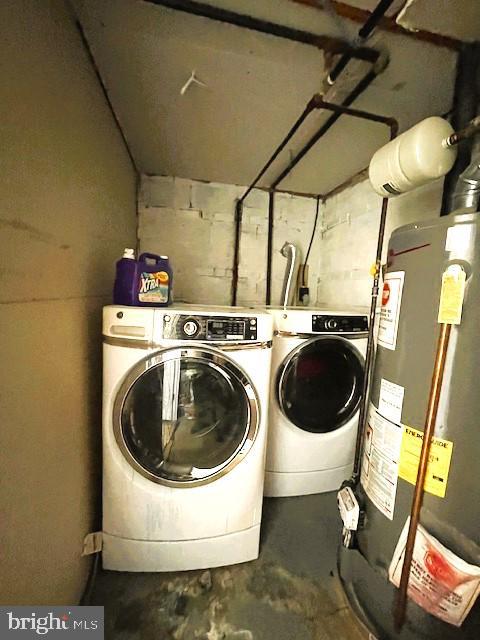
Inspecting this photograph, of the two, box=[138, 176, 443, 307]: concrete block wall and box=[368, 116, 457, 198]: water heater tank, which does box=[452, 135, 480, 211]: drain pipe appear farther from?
box=[138, 176, 443, 307]: concrete block wall

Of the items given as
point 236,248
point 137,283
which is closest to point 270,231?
point 236,248

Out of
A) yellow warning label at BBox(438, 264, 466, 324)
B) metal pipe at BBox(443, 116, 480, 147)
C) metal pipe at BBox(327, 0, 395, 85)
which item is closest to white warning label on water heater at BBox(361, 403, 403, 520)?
yellow warning label at BBox(438, 264, 466, 324)

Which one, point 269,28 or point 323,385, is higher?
point 269,28

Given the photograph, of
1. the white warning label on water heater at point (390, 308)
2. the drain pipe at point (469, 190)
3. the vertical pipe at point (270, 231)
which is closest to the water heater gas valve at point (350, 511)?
the white warning label on water heater at point (390, 308)

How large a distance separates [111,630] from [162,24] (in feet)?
6.40

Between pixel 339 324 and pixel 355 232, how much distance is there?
0.86 metres

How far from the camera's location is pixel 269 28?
887 millimetres

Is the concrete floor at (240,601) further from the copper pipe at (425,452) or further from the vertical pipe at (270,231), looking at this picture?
the vertical pipe at (270,231)

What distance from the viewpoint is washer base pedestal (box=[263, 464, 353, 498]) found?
4.96 feet

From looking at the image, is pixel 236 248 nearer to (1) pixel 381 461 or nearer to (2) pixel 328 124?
(2) pixel 328 124

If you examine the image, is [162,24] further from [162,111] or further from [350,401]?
[350,401]

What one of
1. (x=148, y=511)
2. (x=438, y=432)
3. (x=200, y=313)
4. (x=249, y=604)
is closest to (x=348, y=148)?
(x=200, y=313)

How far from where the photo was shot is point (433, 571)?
0.73m

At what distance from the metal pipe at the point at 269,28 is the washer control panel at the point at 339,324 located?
1005 millimetres
